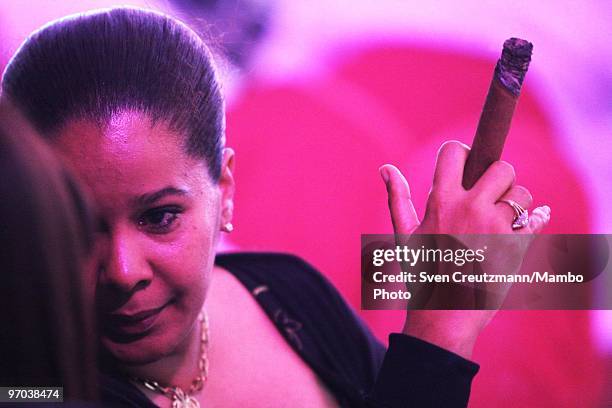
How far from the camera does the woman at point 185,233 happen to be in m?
1.05

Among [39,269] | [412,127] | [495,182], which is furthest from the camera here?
[412,127]

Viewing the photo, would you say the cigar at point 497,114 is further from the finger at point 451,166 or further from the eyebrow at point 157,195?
the eyebrow at point 157,195

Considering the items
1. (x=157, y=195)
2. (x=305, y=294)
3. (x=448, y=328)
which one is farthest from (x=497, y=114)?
(x=157, y=195)

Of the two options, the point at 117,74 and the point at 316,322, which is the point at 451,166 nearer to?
the point at 316,322

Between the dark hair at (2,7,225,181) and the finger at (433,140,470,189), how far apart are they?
1.33 ft

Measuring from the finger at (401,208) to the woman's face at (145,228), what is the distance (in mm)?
323

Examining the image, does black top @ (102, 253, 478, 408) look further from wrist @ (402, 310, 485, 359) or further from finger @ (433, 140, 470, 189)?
finger @ (433, 140, 470, 189)

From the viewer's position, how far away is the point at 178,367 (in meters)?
1.20

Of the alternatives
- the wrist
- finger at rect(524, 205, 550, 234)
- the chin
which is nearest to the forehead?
the chin

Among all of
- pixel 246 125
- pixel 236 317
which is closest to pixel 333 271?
pixel 236 317

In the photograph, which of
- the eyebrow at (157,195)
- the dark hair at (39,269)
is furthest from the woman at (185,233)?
the dark hair at (39,269)

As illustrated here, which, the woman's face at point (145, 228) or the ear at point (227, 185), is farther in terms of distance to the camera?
the ear at point (227, 185)

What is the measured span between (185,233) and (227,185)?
142 millimetres

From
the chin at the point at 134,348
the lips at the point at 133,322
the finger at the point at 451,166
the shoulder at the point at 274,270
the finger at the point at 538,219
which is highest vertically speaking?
the finger at the point at 451,166
